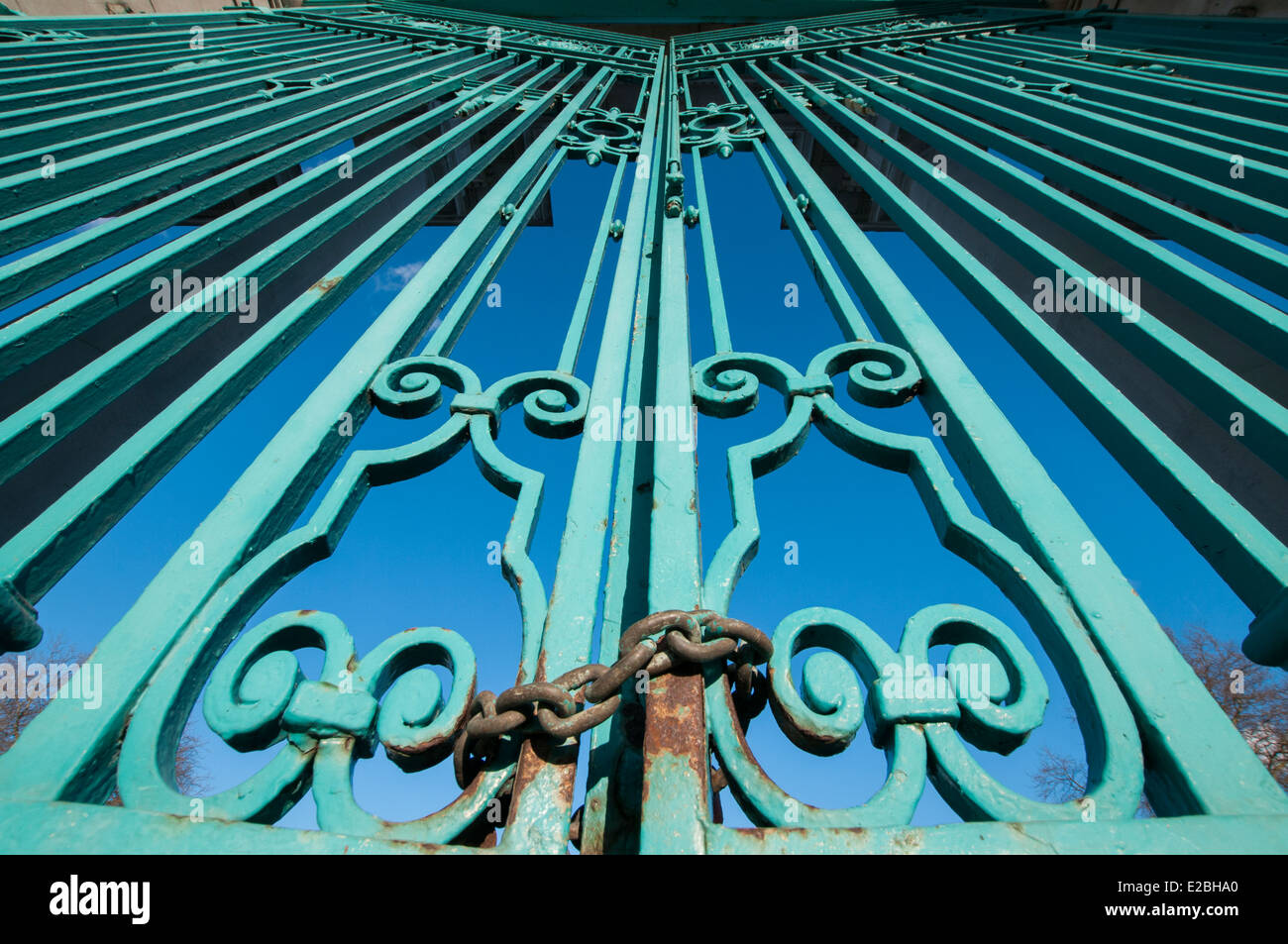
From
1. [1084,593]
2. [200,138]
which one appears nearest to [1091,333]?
[1084,593]

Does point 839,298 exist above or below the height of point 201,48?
below

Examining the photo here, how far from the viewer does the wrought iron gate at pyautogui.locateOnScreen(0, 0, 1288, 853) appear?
24.5 inches

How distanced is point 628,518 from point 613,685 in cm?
43

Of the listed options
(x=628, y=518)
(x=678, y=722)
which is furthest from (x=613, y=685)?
(x=628, y=518)

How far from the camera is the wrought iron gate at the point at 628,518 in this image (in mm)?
622

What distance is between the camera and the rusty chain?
0.62 metres

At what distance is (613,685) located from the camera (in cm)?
63

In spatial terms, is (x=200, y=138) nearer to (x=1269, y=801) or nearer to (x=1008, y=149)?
(x=1008, y=149)

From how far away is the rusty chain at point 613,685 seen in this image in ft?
2.03

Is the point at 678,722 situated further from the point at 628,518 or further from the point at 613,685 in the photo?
the point at 628,518

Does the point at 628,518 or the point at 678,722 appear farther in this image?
the point at 628,518

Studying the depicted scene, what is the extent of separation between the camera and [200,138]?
1998mm
